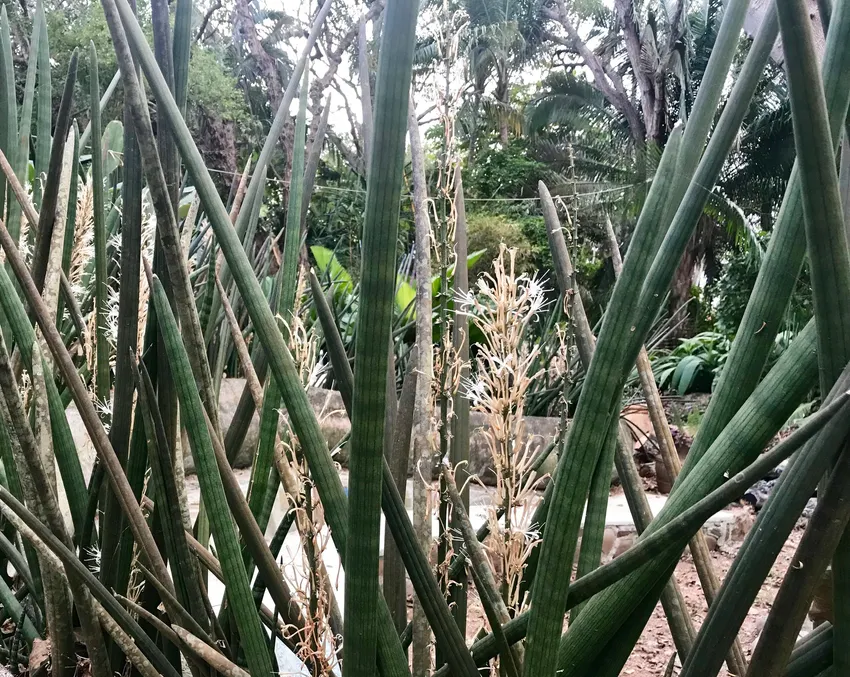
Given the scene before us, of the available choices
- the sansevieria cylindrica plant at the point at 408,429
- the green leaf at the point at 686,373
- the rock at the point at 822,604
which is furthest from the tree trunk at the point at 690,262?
the sansevieria cylindrica plant at the point at 408,429

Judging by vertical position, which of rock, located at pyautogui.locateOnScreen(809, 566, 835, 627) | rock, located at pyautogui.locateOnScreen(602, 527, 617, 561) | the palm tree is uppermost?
the palm tree

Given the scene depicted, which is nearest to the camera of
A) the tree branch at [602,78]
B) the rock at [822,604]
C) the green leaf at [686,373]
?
the rock at [822,604]

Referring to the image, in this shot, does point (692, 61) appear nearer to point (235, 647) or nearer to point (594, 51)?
point (594, 51)

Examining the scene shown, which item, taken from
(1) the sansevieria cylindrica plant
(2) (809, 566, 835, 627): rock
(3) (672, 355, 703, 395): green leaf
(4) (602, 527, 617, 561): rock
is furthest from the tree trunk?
(1) the sansevieria cylindrica plant

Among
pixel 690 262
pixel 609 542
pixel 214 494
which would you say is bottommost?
pixel 609 542

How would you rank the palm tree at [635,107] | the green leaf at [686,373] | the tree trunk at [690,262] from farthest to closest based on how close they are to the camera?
the tree trunk at [690,262], the palm tree at [635,107], the green leaf at [686,373]

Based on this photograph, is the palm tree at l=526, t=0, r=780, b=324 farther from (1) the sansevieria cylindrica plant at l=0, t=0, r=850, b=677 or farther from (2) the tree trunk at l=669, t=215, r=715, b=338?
(1) the sansevieria cylindrica plant at l=0, t=0, r=850, b=677

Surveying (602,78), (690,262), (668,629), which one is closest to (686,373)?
(690,262)

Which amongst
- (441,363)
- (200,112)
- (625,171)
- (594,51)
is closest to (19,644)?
(441,363)

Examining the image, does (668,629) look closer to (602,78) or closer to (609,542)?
(609,542)

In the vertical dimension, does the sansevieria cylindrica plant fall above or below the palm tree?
below

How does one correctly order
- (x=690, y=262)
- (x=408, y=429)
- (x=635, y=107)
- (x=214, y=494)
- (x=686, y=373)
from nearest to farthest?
1. (x=214, y=494)
2. (x=408, y=429)
3. (x=686, y=373)
4. (x=690, y=262)
5. (x=635, y=107)

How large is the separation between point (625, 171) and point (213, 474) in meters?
8.81

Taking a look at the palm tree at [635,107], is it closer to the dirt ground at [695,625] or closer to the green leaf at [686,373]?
the green leaf at [686,373]
